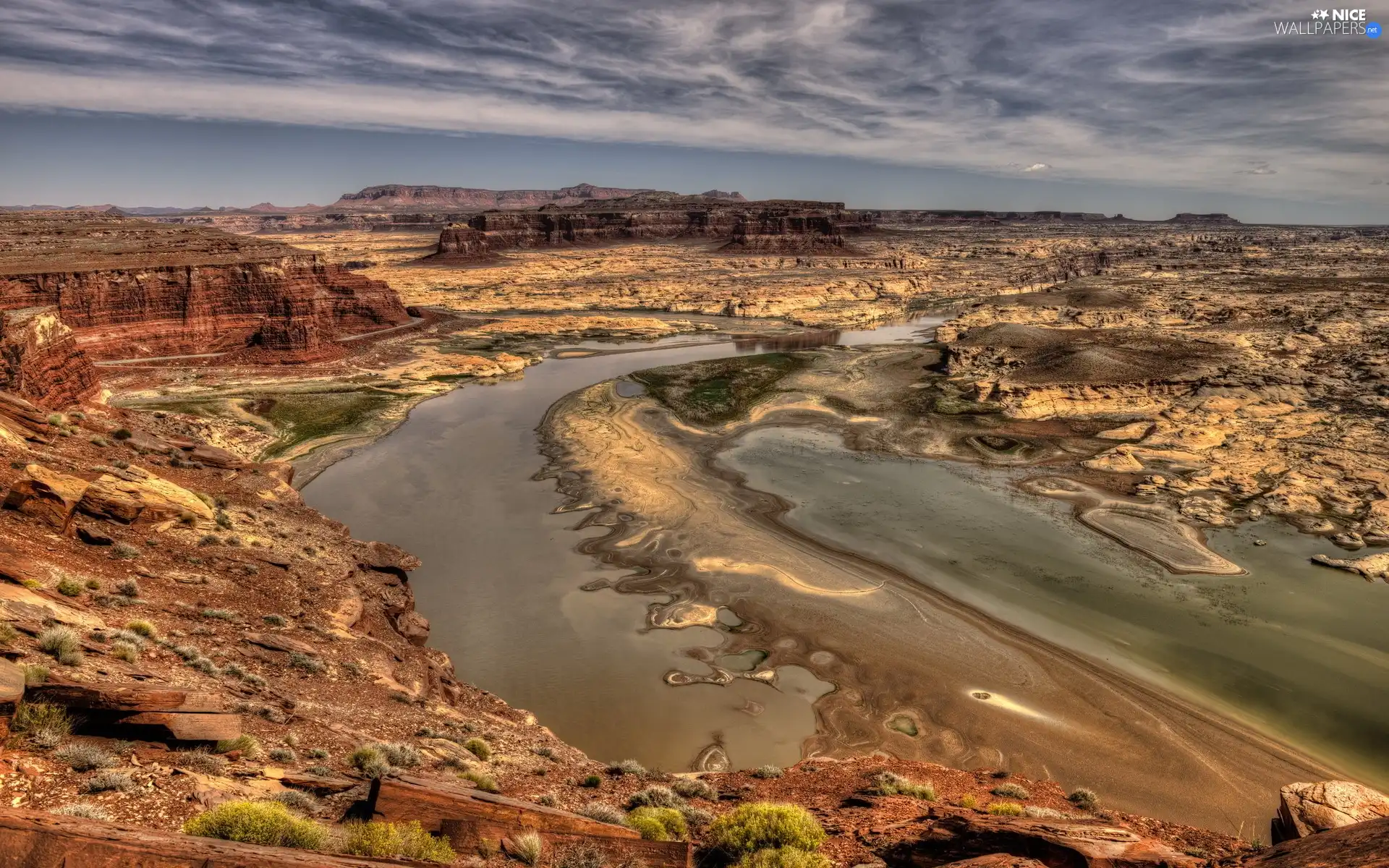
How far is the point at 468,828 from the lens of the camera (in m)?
8.96

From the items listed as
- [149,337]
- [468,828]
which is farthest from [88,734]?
[149,337]

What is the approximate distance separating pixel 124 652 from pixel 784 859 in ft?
39.3

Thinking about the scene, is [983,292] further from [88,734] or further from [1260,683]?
[88,734]

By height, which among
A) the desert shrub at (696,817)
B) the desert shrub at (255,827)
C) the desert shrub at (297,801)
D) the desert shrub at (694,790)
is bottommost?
the desert shrub at (694,790)

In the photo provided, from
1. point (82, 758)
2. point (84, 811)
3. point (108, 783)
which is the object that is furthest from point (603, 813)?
point (82, 758)

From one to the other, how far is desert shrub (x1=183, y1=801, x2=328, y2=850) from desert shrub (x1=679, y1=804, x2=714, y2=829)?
6.25m

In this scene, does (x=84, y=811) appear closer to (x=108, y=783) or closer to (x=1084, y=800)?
(x=108, y=783)

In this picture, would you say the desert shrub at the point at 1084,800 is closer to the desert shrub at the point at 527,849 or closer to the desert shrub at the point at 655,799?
the desert shrub at the point at 655,799

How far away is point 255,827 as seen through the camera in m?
7.50

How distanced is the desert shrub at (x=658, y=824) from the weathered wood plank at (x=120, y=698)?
6.86 meters

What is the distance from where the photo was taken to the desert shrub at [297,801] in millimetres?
9227

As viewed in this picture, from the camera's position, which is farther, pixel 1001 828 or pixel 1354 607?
pixel 1354 607

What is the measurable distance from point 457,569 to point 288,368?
3814cm

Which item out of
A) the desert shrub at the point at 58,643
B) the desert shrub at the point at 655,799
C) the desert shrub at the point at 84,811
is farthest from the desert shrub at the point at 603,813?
the desert shrub at the point at 58,643
